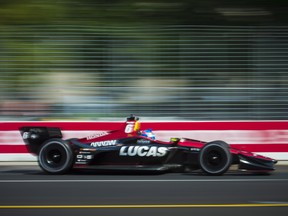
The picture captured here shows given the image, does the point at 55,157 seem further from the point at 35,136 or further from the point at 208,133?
the point at 208,133

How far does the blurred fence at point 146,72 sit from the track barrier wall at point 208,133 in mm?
917

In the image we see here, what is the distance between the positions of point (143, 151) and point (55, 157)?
1596 millimetres

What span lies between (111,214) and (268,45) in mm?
8992

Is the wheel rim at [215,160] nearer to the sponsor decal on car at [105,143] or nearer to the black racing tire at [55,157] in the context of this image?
the sponsor decal on car at [105,143]

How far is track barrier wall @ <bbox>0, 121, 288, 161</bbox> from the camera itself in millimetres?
13469

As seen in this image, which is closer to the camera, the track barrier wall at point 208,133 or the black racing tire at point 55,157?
the black racing tire at point 55,157

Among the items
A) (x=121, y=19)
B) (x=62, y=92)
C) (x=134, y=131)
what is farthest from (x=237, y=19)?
(x=134, y=131)

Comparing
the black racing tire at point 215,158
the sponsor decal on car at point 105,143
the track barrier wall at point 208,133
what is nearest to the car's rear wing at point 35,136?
the sponsor decal on car at point 105,143

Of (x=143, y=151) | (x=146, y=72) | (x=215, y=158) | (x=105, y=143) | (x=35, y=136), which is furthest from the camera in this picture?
(x=146, y=72)

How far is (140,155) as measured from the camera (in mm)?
11031

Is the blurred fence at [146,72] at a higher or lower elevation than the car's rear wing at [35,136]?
higher

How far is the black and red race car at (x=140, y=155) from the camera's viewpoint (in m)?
10.8

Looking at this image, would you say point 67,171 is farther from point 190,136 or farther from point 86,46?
point 86,46

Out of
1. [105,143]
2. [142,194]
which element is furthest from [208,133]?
[142,194]
